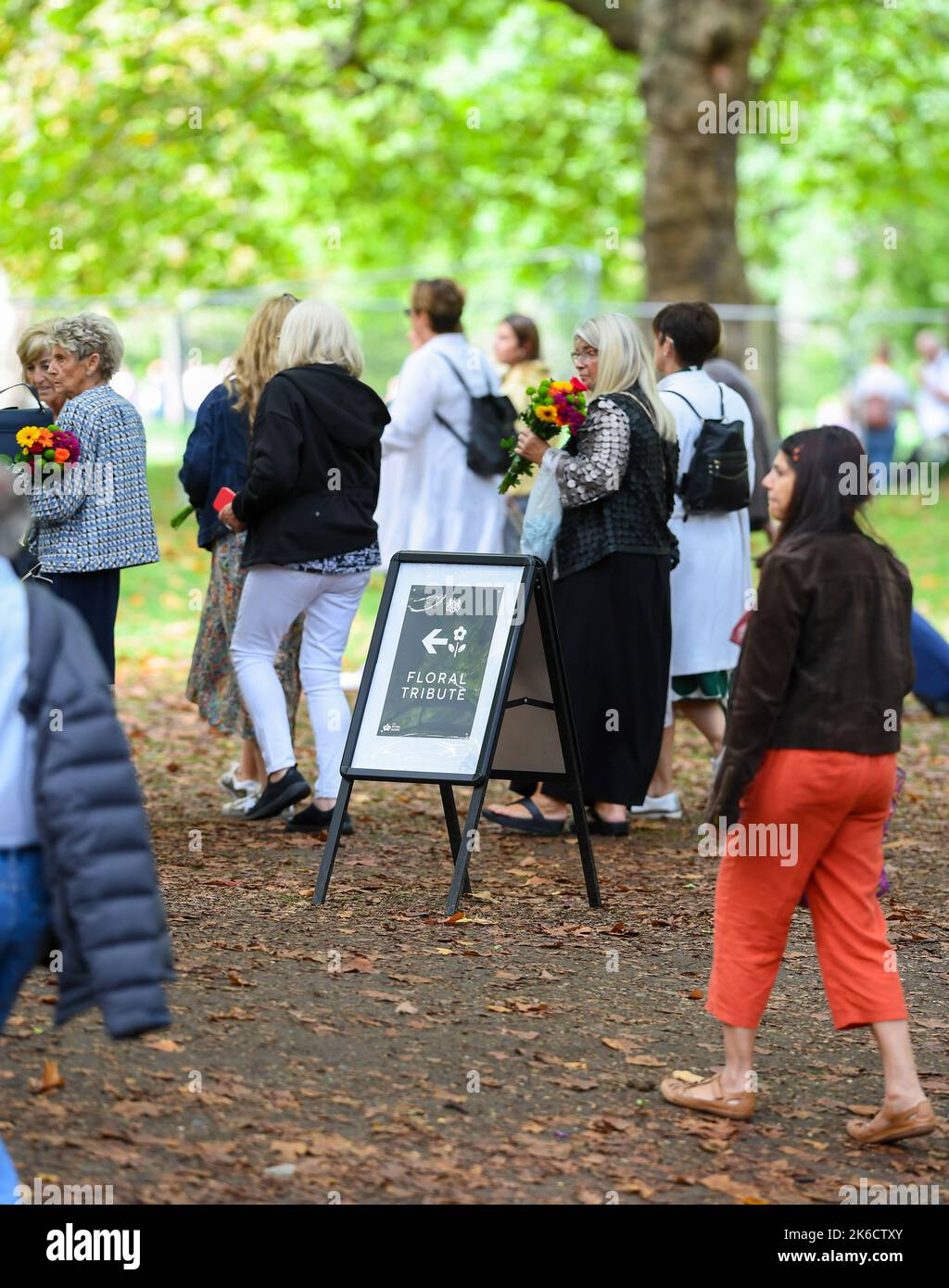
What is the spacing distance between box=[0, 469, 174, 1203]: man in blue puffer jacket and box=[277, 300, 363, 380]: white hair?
4.04 metres

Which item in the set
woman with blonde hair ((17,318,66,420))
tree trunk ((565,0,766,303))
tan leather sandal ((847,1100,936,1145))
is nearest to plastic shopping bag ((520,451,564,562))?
woman with blonde hair ((17,318,66,420))

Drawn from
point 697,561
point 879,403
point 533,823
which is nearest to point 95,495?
point 533,823

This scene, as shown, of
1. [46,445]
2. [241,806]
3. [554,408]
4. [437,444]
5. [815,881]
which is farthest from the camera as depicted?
[437,444]

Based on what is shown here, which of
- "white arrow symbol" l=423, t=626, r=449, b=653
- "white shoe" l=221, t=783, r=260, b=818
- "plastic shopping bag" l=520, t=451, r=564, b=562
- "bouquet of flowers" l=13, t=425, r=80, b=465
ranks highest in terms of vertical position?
"bouquet of flowers" l=13, t=425, r=80, b=465

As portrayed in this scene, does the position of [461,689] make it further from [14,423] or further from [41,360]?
[41,360]

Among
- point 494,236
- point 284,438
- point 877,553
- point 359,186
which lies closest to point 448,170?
point 359,186

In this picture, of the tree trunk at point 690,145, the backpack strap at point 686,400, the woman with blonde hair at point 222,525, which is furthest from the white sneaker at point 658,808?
the tree trunk at point 690,145

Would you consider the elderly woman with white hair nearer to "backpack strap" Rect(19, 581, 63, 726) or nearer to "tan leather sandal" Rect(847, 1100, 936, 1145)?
"backpack strap" Rect(19, 581, 63, 726)

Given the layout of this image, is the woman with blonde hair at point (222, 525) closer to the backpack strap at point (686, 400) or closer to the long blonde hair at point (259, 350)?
the long blonde hair at point (259, 350)

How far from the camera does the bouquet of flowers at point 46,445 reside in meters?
6.48

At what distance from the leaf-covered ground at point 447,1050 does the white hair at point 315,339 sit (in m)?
2.09

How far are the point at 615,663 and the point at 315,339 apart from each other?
74.3 inches

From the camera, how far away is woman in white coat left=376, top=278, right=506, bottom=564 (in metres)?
10.2

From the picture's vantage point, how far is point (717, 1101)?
4992mm
